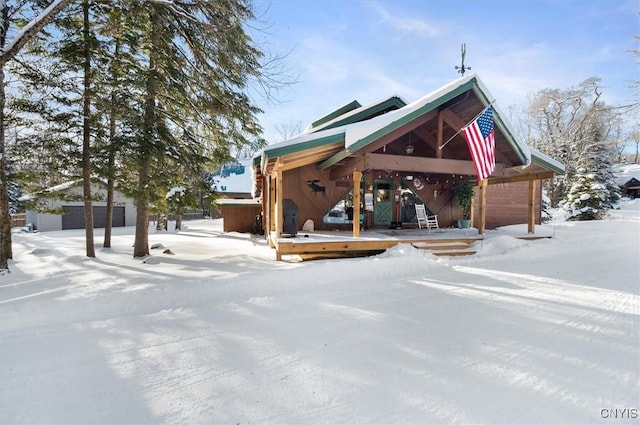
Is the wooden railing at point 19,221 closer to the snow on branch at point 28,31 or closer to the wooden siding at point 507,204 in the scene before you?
the snow on branch at point 28,31

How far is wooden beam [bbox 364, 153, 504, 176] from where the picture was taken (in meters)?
7.58

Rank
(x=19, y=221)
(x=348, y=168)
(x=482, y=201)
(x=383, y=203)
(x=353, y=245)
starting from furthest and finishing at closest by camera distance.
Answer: (x=19, y=221) → (x=383, y=203) → (x=482, y=201) → (x=348, y=168) → (x=353, y=245)

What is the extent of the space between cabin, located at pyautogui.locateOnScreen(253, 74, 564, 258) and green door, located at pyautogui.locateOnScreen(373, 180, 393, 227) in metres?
0.04

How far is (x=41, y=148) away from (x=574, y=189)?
2544cm

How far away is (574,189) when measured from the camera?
1855 cm

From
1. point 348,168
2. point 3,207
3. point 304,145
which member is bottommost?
point 3,207

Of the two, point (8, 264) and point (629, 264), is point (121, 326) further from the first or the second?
point (629, 264)

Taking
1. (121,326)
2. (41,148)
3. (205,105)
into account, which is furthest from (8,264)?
(205,105)

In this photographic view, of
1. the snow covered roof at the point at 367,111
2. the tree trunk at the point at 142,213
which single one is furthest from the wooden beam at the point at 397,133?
the tree trunk at the point at 142,213

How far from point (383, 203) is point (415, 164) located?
3236mm

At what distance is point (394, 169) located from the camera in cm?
783

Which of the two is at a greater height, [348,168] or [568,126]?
[568,126]
